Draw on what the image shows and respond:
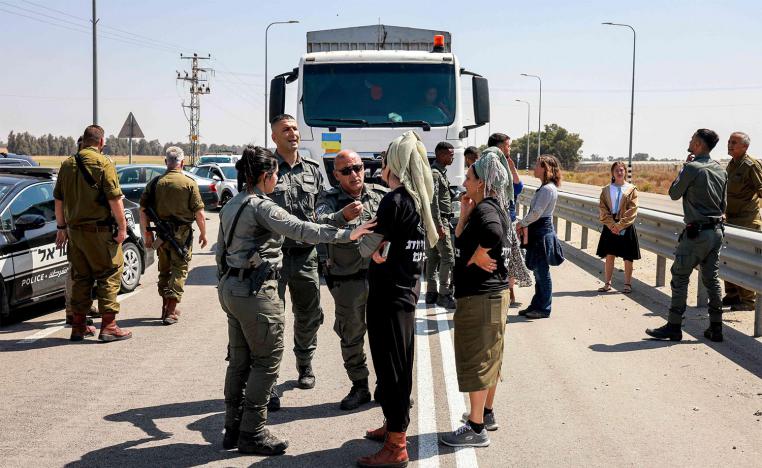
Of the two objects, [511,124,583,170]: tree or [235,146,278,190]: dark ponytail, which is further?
[511,124,583,170]: tree

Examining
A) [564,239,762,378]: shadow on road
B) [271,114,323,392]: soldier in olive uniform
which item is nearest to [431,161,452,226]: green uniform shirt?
[564,239,762,378]: shadow on road

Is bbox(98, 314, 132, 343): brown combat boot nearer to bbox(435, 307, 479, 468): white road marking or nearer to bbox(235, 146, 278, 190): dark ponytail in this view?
bbox(435, 307, 479, 468): white road marking

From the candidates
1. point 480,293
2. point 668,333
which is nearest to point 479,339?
point 480,293

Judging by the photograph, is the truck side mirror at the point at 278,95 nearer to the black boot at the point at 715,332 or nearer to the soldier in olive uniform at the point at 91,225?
the soldier in olive uniform at the point at 91,225

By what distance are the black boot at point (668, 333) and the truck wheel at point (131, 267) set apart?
6612 millimetres

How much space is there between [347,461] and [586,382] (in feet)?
8.34

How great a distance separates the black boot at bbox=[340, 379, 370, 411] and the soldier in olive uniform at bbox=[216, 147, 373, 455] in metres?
0.93

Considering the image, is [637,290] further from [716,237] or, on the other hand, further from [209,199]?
[209,199]

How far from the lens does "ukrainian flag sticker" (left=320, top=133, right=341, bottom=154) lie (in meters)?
11.7

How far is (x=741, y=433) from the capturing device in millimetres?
5387

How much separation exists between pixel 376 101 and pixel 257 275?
24.1 feet

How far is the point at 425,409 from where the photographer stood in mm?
5836

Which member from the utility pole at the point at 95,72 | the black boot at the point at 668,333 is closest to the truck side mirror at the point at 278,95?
the black boot at the point at 668,333

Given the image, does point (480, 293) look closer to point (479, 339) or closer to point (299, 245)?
point (479, 339)
